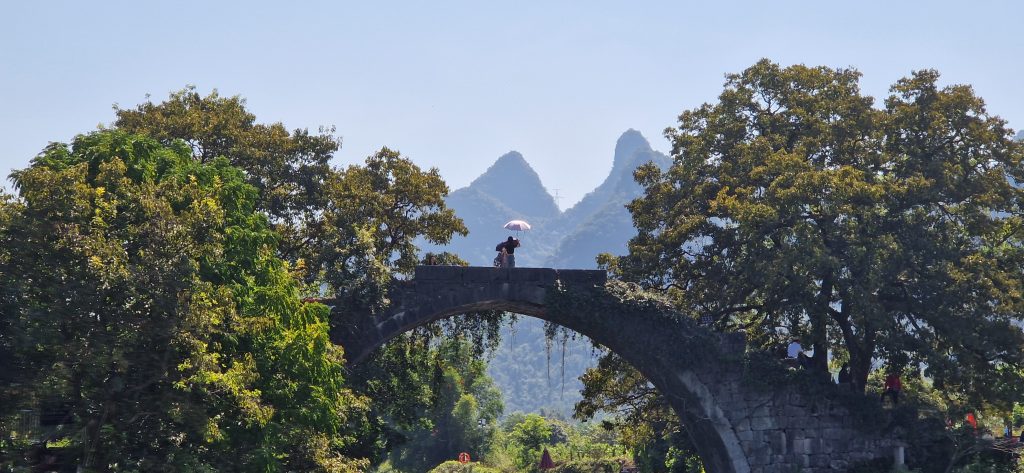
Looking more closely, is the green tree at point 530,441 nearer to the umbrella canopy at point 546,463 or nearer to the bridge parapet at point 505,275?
the umbrella canopy at point 546,463

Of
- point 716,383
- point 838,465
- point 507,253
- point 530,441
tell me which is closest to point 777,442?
point 838,465

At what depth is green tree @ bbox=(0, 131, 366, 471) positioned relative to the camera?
15789mm

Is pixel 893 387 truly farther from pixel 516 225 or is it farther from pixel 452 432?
pixel 452 432

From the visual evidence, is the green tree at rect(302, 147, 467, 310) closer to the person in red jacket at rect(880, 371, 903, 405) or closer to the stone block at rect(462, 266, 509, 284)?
the stone block at rect(462, 266, 509, 284)

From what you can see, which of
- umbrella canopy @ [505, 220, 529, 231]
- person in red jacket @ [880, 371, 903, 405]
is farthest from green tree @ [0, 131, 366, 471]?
person in red jacket @ [880, 371, 903, 405]

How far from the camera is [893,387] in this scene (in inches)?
993

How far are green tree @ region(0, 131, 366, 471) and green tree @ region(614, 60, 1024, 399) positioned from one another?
11037 mm

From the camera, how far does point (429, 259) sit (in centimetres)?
2692

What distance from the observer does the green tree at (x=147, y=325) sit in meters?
15.8

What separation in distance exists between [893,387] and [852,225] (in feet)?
12.7

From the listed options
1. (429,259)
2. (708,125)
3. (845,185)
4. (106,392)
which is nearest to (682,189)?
(708,125)

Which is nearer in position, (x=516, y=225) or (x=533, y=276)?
(x=533, y=276)

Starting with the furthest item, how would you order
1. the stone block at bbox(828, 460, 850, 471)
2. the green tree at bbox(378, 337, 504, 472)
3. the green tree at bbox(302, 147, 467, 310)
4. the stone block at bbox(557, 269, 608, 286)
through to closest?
the green tree at bbox(378, 337, 504, 472) → the stone block at bbox(557, 269, 608, 286) → the stone block at bbox(828, 460, 850, 471) → the green tree at bbox(302, 147, 467, 310)

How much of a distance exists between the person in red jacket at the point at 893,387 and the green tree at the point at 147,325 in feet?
44.0
